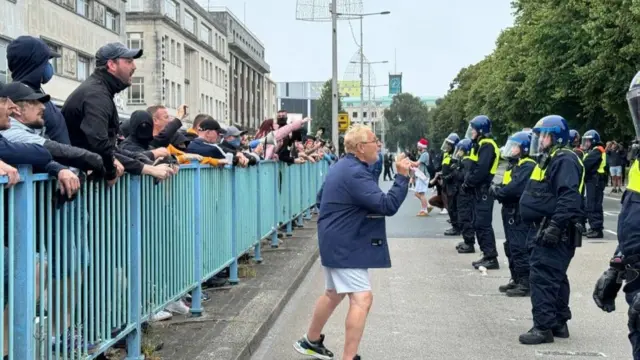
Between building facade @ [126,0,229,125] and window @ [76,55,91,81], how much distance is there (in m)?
11.9

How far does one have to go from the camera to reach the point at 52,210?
4059 mm

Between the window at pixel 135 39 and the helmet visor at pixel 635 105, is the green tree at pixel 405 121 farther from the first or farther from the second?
the helmet visor at pixel 635 105

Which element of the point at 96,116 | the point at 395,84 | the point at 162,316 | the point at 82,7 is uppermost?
the point at 82,7

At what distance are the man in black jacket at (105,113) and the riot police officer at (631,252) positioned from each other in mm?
2944

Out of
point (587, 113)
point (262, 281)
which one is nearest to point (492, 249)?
point (262, 281)

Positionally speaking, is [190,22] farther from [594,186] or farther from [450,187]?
[594,186]

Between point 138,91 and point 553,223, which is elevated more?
point 138,91

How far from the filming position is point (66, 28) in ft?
138

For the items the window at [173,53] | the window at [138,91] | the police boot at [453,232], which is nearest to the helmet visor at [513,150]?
the police boot at [453,232]

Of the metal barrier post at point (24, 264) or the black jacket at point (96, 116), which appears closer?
the metal barrier post at point (24, 264)

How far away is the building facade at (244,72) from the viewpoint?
90.1m

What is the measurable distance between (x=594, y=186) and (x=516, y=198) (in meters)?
8.07

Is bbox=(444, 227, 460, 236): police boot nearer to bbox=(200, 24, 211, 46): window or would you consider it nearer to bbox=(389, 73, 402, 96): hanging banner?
bbox=(389, 73, 402, 96): hanging banner

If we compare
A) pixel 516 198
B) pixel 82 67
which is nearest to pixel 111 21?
pixel 82 67
